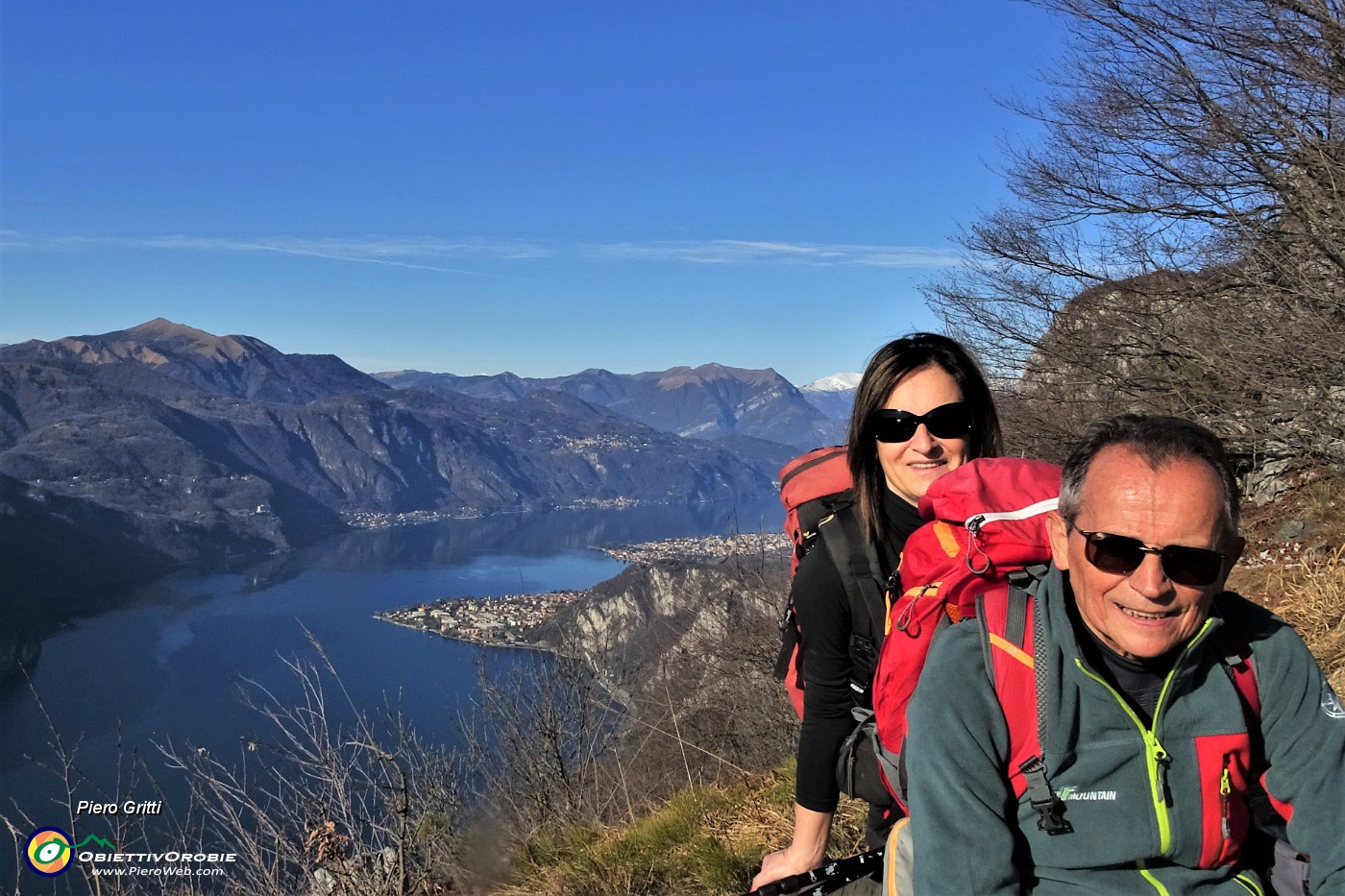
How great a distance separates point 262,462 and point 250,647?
84.7 m

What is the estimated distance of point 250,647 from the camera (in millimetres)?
39656

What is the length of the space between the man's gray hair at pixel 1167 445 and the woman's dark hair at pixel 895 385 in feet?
1.81

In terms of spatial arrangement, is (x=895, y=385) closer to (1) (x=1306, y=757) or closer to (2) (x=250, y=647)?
(1) (x=1306, y=757)

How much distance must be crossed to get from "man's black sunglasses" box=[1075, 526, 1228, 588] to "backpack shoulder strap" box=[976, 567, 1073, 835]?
139 mm

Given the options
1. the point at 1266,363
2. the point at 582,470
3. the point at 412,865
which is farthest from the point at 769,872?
the point at 582,470

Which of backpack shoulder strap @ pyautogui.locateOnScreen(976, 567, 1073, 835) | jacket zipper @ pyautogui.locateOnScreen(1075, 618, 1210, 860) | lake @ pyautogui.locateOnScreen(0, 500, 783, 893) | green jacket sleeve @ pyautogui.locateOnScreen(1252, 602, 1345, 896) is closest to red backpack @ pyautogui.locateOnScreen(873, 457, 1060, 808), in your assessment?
backpack shoulder strap @ pyautogui.locateOnScreen(976, 567, 1073, 835)

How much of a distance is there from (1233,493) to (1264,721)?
0.35 m

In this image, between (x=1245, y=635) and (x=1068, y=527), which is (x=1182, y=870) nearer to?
(x=1245, y=635)

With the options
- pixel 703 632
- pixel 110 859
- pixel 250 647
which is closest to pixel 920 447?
pixel 110 859

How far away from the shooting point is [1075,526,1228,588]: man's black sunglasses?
1.31m

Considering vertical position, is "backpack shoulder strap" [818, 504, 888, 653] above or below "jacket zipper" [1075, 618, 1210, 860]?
above

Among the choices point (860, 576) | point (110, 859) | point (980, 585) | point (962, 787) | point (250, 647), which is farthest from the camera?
point (250, 647)

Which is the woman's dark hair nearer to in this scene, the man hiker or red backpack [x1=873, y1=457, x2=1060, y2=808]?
red backpack [x1=873, y1=457, x2=1060, y2=808]

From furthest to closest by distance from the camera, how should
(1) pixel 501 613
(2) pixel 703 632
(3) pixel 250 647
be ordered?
1. (3) pixel 250 647
2. (1) pixel 501 613
3. (2) pixel 703 632
